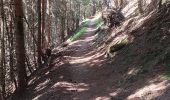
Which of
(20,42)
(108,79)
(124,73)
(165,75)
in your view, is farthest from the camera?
(20,42)

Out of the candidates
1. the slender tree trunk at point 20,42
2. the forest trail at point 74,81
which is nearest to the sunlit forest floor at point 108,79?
the forest trail at point 74,81

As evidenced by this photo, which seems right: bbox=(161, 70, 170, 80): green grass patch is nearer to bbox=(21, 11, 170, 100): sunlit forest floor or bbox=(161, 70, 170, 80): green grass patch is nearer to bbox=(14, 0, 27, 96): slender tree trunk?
bbox=(21, 11, 170, 100): sunlit forest floor

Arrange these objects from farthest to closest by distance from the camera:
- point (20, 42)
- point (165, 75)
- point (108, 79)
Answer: point (20, 42) < point (108, 79) < point (165, 75)

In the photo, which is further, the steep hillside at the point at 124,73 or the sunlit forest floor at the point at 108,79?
the steep hillside at the point at 124,73

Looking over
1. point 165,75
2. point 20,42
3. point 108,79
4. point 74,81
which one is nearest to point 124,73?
point 108,79

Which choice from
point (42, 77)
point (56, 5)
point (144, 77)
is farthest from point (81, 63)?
point (56, 5)

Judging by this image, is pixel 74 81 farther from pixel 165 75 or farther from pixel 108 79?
pixel 165 75

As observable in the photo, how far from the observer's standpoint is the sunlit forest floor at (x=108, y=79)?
33.5ft

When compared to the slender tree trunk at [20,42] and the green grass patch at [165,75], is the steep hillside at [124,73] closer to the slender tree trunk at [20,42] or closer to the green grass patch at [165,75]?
the green grass patch at [165,75]

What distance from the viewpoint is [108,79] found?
1324 cm

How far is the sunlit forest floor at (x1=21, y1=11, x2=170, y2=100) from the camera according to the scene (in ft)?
33.5

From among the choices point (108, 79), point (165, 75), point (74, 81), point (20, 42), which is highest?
point (20, 42)

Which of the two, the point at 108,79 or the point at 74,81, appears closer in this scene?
the point at 108,79


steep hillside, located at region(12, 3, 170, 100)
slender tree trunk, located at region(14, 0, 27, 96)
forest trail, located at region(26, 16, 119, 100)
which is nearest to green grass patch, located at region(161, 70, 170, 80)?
steep hillside, located at region(12, 3, 170, 100)
